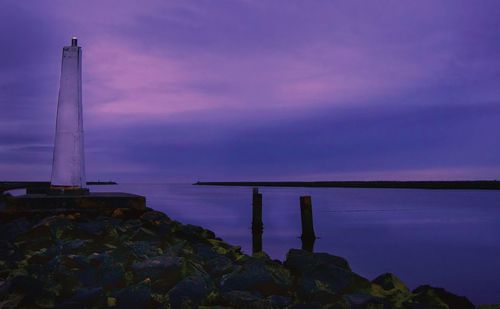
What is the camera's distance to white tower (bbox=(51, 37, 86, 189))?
7.65m

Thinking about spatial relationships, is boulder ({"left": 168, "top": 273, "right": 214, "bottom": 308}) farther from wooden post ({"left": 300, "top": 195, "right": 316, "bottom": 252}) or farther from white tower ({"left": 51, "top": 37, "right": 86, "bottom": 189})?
wooden post ({"left": 300, "top": 195, "right": 316, "bottom": 252})

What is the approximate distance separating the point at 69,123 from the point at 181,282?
4.71 m

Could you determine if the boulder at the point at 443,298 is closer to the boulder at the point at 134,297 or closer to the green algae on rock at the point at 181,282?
the green algae on rock at the point at 181,282

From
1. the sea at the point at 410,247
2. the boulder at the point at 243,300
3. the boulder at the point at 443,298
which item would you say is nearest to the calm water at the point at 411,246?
the sea at the point at 410,247

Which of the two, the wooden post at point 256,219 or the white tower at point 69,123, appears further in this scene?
the wooden post at point 256,219

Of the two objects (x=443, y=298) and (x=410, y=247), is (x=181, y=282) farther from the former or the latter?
(x=410, y=247)

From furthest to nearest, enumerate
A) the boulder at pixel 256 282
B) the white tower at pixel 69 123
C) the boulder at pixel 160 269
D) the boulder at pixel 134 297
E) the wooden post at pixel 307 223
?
the wooden post at pixel 307 223
the white tower at pixel 69 123
the boulder at pixel 160 269
the boulder at pixel 256 282
the boulder at pixel 134 297

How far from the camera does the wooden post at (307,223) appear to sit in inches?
613

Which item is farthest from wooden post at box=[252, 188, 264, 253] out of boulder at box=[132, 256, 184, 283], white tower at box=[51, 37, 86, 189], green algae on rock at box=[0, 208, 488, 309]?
boulder at box=[132, 256, 184, 283]

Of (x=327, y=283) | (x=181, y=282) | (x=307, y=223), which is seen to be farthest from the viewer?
(x=307, y=223)

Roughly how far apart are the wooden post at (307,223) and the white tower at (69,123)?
9083 mm

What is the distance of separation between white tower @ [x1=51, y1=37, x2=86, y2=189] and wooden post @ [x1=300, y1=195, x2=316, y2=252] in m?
9.08

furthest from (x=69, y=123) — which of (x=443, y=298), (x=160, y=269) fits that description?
(x=443, y=298)

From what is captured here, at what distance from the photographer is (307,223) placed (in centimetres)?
1647
